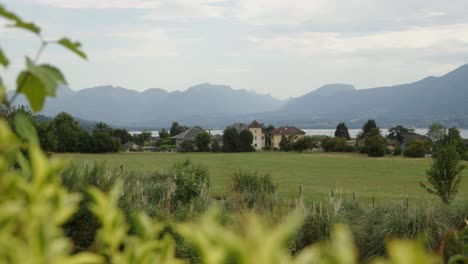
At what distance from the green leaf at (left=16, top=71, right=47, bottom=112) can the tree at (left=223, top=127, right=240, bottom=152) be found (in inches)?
3253

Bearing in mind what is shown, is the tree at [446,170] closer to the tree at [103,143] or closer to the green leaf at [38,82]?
the green leaf at [38,82]

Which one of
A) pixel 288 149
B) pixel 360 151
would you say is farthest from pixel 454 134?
pixel 288 149

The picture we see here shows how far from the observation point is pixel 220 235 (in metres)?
0.59

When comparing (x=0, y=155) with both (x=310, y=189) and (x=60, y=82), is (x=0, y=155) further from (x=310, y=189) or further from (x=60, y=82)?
(x=310, y=189)

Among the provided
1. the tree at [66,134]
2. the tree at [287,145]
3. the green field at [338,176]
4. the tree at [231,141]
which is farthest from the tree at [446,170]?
the tree at [287,145]

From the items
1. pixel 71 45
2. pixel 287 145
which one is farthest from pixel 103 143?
pixel 71 45

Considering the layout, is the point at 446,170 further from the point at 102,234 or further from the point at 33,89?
the point at 102,234

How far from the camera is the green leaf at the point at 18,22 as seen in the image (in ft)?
3.11

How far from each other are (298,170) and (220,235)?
161 feet

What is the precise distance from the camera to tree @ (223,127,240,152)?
83812 millimetres

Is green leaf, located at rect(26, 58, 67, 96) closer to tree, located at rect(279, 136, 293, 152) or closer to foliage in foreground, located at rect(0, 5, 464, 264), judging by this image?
foliage in foreground, located at rect(0, 5, 464, 264)

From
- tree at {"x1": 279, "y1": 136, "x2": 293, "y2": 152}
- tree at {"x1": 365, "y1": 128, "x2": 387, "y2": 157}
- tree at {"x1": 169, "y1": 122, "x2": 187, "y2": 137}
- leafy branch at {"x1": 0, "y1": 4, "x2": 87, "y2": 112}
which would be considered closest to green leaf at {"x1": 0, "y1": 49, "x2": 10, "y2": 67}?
leafy branch at {"x1": 0, "y1": 4, "x2": 87, "y2": 112}

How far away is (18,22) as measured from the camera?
3.22 feet

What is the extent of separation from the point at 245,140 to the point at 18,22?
3349 inches
